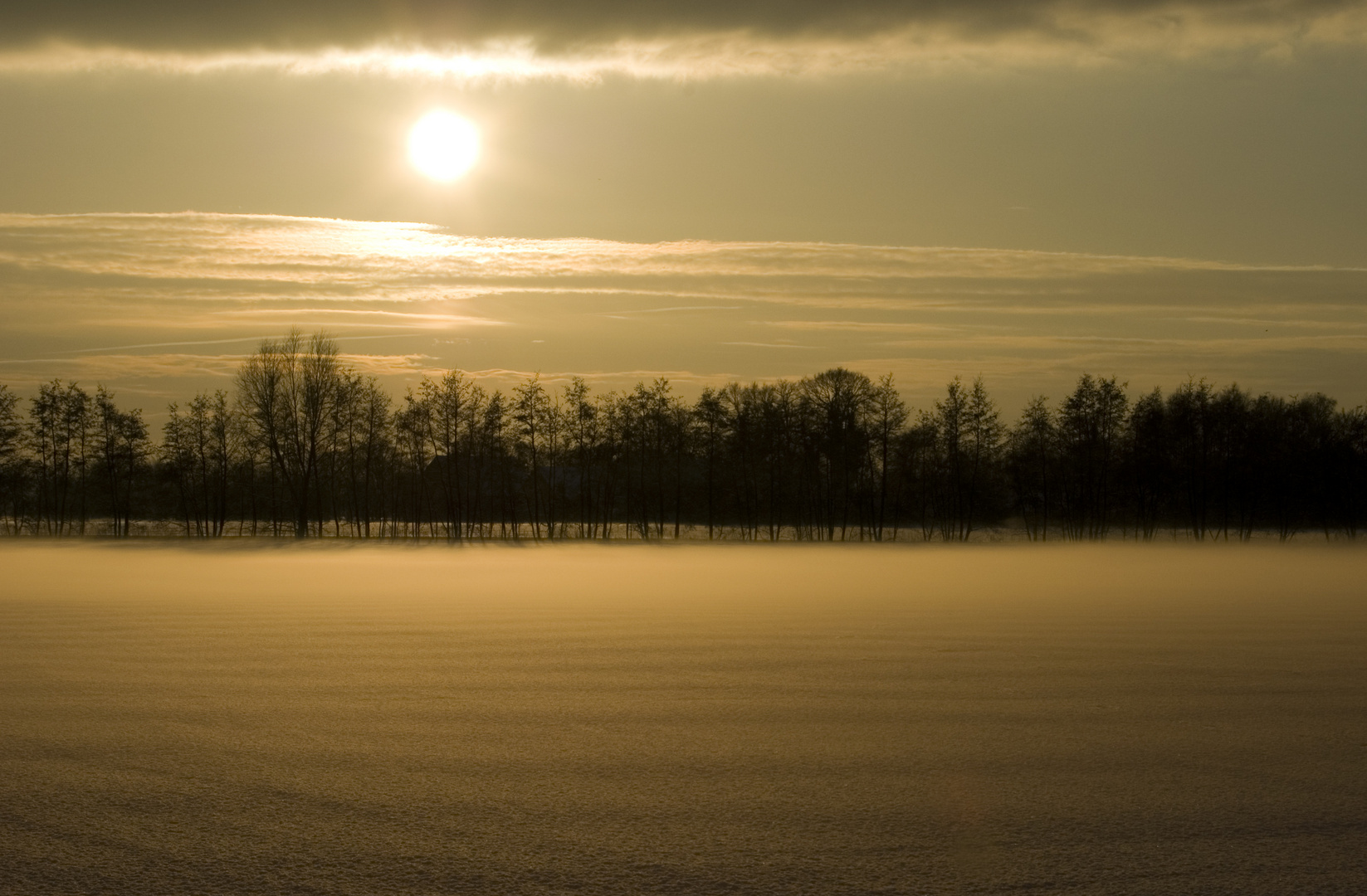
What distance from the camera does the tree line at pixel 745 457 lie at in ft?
211

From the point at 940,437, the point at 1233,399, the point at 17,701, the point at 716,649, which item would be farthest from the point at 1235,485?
the point at 17,701

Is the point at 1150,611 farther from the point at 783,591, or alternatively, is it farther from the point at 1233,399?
the point at 1233,399

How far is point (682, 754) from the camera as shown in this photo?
5445 mm

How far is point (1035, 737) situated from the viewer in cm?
584

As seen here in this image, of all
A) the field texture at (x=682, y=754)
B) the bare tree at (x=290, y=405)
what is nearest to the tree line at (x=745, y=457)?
the bare tree at (x=290, y=405)

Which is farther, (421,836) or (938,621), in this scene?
(938,621)

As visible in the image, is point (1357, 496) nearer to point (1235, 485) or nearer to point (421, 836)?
point (1235, 485)

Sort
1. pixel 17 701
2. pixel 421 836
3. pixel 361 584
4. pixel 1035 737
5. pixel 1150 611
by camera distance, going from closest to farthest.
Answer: pixel 421 836 → pixel 1035 737 → pixel 17 701 → pixel 1150 611 → pixel 361 584

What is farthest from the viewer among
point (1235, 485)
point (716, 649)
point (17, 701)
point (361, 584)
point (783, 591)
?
point (1235, 485)

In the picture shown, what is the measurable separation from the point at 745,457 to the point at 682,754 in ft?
205

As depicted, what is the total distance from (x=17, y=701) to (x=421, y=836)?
402 cm

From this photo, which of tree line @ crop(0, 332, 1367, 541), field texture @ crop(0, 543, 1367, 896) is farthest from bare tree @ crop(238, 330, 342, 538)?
field texture @ crop(0, 543, 1367, 896)

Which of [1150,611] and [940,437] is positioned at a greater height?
[940,437]

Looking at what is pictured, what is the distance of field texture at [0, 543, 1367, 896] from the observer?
154 inches
